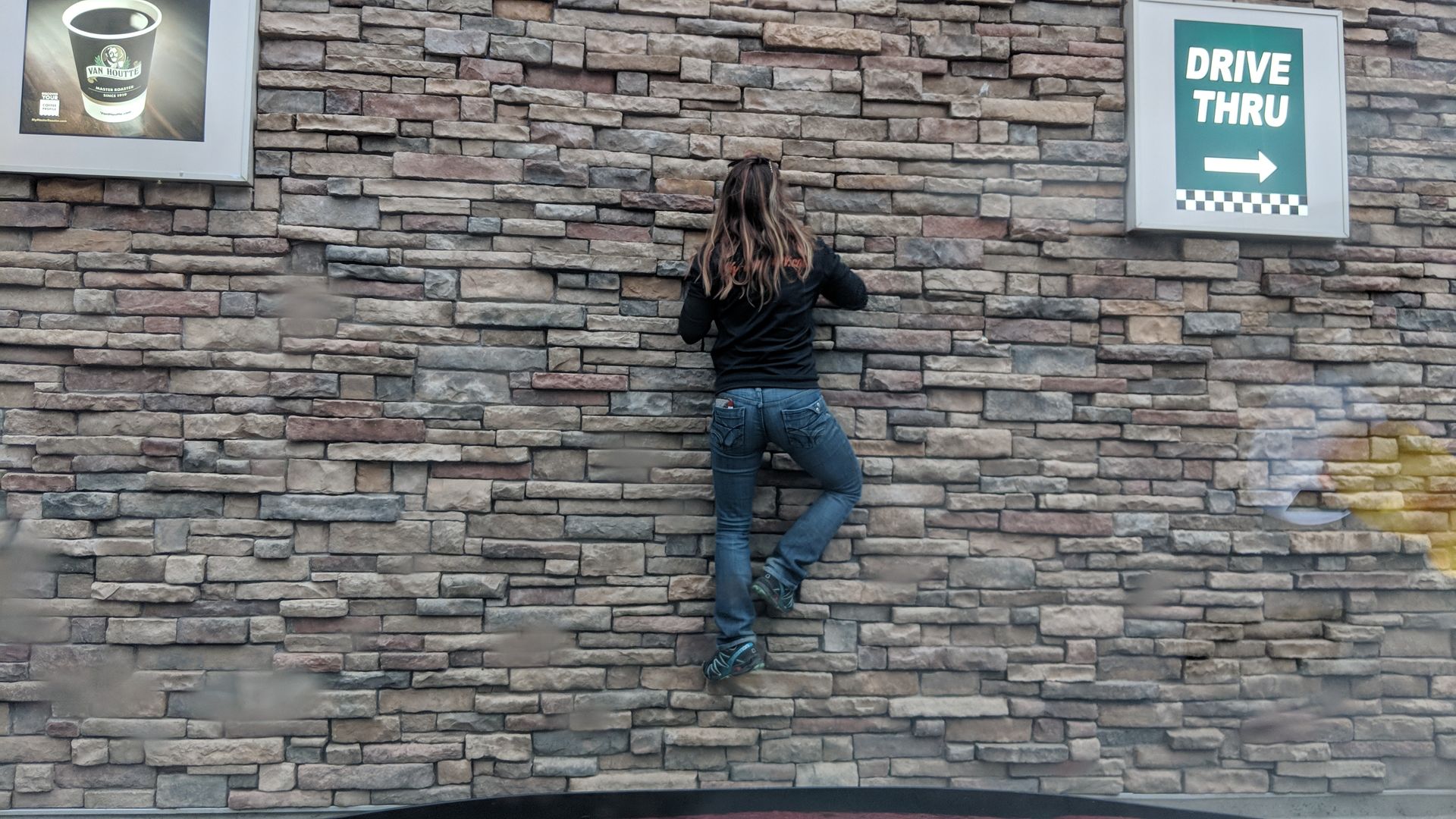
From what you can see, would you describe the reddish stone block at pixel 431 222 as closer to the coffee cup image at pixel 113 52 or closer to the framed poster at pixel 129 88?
the framed poster at pixel 129 88

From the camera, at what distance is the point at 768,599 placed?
329 centimetres

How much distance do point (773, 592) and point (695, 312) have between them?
1022mm

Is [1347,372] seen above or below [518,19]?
below

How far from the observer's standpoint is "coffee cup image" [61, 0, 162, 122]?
331 cm

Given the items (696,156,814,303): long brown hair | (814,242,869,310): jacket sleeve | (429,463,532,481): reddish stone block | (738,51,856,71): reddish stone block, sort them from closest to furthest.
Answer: (696,156,814,303): long brown hair
(814,242,869,310): jacket sleeve
(429,463,532,481): reddish stone block
(738,51,856,71): reddish stone block

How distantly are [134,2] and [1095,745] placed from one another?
176 inches

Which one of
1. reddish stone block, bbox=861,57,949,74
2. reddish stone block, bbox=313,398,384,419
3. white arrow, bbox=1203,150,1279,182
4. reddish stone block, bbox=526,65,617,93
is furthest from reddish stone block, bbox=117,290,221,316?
white arrow, bbox=1203,150,1279,182

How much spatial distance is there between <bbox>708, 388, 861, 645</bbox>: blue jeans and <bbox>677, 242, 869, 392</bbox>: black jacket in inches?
2.4

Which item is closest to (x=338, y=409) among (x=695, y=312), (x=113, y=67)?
(x=695, y=312)

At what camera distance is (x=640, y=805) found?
3.39 metres

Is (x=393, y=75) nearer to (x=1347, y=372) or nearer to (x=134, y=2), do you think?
(x=134, y=2)

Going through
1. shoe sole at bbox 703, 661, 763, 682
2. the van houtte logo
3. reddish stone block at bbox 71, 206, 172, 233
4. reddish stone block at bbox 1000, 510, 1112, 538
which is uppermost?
the van houtte logo

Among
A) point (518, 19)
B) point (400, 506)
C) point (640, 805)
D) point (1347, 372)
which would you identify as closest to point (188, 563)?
point (400, 506)

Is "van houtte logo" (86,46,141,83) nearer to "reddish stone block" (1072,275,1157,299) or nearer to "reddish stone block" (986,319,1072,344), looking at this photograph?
"reddish stone block" (986,319,1072,344)
